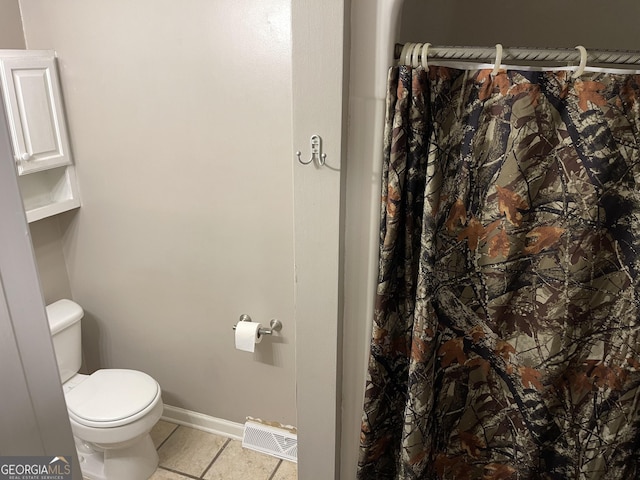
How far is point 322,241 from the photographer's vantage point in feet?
5.08

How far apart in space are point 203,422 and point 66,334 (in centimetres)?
84


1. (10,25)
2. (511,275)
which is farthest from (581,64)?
(10,25)

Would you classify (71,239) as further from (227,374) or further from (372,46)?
(372,46)

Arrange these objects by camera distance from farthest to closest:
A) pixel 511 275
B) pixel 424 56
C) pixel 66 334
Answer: pixel 66 334 < pixel 511 275 < pixel 424 56

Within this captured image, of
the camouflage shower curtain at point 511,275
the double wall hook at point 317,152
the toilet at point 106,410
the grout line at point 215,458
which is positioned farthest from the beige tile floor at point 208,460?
the double wall hook at point 317,152

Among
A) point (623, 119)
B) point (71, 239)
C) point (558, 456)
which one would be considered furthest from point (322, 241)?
point (71, 239)

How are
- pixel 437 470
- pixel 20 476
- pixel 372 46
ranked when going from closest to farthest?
pixel 20 476 < pixel 372 46 < pixel 437 470

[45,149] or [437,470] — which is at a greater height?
[45,149]

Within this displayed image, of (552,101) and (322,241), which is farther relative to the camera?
(322,241)

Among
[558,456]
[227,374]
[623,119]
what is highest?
[623,119]

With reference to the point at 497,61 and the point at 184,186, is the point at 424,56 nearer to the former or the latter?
the point at 497,61

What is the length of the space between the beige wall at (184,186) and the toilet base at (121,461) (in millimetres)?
355

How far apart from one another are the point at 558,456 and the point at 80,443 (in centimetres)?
207

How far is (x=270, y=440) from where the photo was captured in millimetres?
2451
